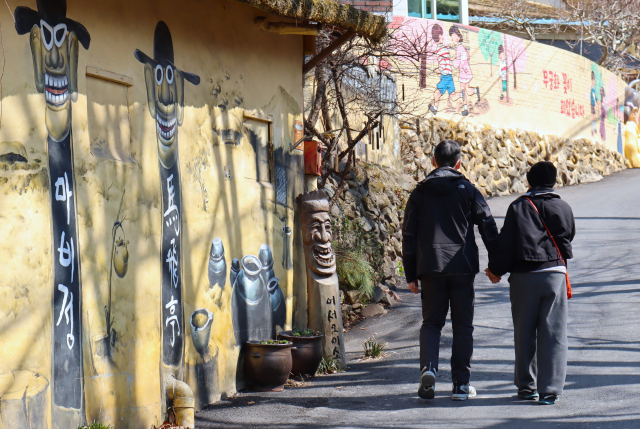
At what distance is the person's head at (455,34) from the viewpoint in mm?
18266

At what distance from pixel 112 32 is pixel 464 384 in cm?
367

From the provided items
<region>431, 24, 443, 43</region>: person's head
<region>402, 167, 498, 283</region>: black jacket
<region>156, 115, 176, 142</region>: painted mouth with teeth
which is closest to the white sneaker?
<region>402, 167, 498, 283</region>: black jacket

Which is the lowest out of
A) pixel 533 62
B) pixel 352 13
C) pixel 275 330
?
pixel 275 330

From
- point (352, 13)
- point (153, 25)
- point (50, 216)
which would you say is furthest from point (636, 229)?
point (50, 216)

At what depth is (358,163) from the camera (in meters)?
12.5

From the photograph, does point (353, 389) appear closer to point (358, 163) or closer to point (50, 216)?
point (50, 216)

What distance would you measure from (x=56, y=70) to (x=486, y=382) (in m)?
4.22

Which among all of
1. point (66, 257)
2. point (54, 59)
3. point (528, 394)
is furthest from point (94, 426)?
point (528, 394)

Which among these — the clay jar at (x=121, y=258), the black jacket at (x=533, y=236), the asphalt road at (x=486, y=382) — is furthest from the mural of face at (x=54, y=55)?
the black jacket at (x=533, y=236)

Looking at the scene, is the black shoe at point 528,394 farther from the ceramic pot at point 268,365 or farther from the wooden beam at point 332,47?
the wooden beam at point 332,47

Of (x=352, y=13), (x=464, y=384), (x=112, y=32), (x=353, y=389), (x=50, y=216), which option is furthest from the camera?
(x=352, y=13)

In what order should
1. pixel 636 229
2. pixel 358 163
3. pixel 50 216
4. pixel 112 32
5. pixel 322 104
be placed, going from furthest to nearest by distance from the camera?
pixel 636 229 → pixel 358 163 → pixel 322 104 → pixel 112 32 → pixel 50 216

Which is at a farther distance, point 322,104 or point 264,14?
point 322,104

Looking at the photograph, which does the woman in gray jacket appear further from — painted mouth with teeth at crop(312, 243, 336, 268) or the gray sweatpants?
painted mouth with teeth at crop(312, 243, 336, 268)
